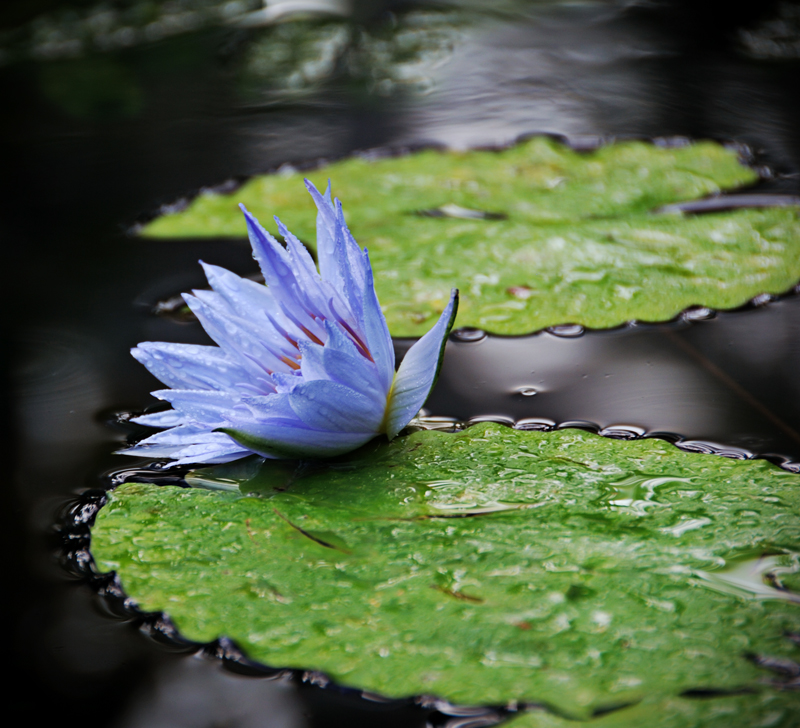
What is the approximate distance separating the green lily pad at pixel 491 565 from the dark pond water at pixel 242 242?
0.07 metres

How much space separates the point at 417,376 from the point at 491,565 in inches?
12.6

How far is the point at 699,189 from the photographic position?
2047 millimetres

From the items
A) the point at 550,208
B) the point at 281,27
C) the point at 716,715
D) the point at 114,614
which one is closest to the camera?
the point at 716,715

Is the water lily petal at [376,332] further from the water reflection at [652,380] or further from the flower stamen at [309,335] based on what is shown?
the water reflection at [652,380]

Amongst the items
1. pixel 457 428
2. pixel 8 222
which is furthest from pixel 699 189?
pixel 8 222

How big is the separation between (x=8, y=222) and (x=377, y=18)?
257 cm

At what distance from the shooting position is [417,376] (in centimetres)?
117

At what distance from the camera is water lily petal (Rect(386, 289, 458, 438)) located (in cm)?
111

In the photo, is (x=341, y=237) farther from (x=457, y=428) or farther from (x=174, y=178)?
(x=174, y=178)

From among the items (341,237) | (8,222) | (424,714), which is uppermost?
(341,237)

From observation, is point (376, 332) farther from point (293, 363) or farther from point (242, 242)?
point (242, 242)

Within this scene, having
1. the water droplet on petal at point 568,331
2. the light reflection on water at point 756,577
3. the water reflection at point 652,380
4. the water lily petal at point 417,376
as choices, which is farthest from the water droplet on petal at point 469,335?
the light reflection on water at point 756,577

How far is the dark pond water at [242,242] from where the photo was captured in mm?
1036

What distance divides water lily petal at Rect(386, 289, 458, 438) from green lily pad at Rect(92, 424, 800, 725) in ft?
0.20
